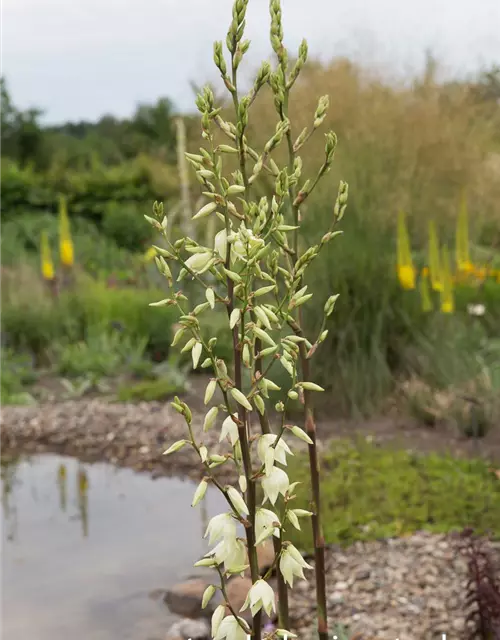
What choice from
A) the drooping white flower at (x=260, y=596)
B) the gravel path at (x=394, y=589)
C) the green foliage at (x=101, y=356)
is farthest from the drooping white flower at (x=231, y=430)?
the green foliage at (x=101, y=356)

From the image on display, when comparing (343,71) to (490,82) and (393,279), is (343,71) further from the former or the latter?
(490,82)

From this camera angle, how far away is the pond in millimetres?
3463

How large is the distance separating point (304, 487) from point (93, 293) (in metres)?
4.93

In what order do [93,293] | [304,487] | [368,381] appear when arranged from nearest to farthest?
[304,487], [368,381], [93,293]

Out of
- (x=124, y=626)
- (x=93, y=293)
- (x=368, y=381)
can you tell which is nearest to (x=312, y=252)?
(x=124, y=626)

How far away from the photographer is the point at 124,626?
3.39 m

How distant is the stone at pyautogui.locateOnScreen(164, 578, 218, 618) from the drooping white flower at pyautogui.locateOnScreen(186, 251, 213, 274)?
2313 millimetres

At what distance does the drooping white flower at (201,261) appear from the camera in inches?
54.8

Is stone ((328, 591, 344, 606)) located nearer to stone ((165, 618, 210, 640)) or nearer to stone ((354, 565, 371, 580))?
stone ((354, 565, 371, 580))

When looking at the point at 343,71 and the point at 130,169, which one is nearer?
the point at 343,71

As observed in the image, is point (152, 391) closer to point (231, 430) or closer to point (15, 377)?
point (15, 377)

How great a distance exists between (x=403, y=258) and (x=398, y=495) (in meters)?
2.07

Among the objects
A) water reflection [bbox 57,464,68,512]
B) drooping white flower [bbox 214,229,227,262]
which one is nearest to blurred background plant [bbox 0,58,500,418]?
water reflection [bbox 57,464,68,512]

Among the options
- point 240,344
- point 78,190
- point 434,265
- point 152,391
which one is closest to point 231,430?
point 240,344
